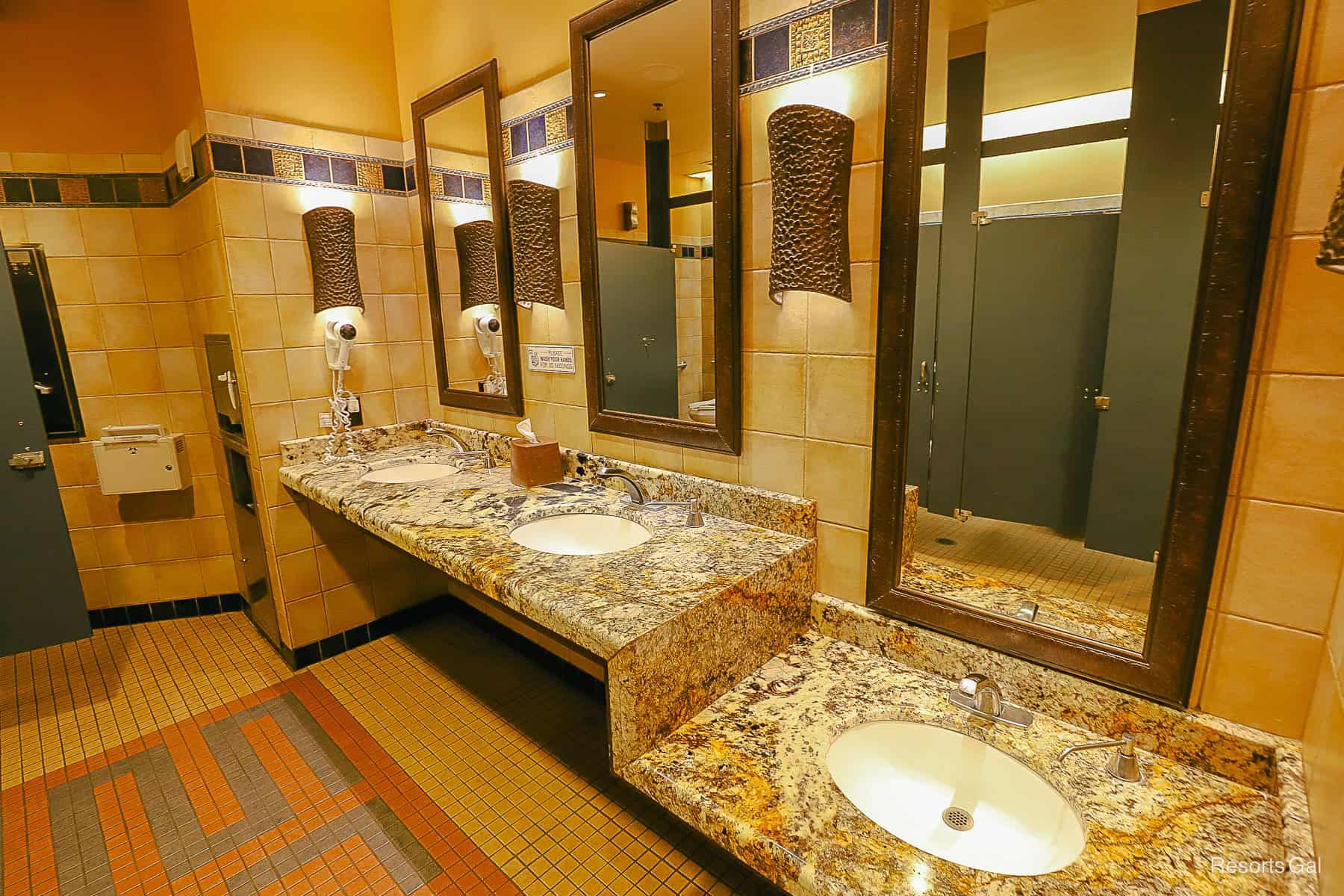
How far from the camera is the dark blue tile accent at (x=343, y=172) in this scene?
245 cm

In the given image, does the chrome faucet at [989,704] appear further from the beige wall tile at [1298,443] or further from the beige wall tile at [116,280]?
the beige wall tile at [116,280]

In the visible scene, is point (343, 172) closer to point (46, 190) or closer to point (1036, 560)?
point (46, 190)

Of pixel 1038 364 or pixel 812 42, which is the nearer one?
pixel 1038 364

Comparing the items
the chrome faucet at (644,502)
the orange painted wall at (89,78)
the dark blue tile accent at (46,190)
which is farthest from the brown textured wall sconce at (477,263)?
the dark blue tile accent at (46,190)

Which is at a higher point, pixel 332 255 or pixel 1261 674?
pixel 332 255

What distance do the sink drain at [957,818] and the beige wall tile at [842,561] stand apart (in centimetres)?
45

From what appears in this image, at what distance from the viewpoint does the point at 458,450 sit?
2.54 metres

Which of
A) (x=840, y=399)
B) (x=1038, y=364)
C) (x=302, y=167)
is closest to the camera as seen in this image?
(x=1038, y=364)

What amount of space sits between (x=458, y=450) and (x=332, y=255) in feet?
2.98

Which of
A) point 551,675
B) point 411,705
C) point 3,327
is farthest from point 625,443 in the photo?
point 3,327

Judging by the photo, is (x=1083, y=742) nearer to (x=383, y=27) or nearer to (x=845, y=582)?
(x=845, y=582)

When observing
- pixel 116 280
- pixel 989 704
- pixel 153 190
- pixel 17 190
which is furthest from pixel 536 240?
pixel 17 190

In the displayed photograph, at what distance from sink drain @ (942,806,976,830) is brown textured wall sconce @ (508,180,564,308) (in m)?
1.73

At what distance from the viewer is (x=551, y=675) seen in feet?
8.01
